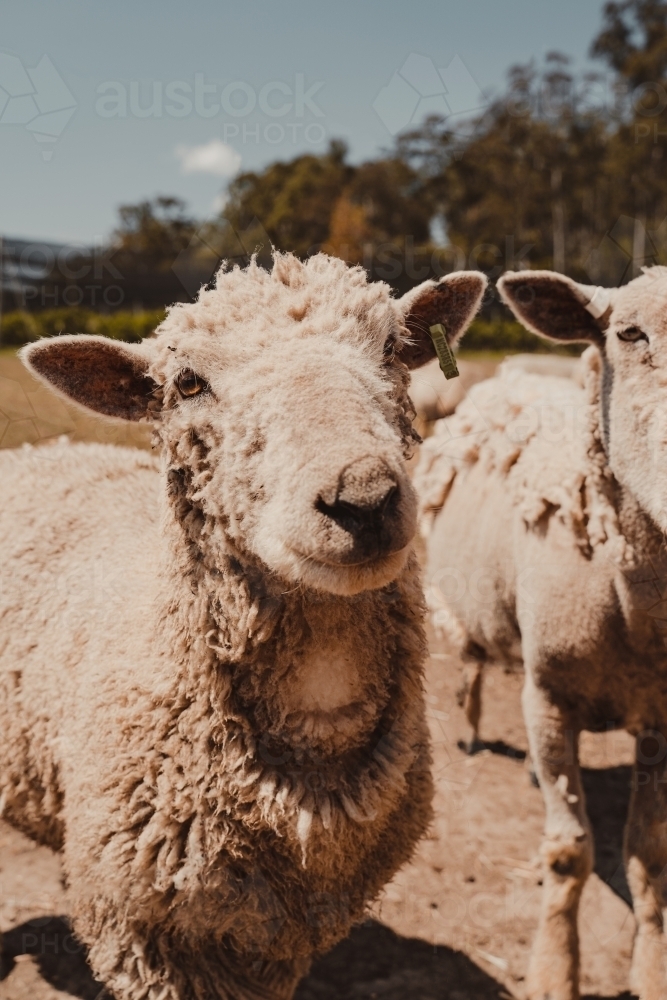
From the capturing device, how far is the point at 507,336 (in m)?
27.0

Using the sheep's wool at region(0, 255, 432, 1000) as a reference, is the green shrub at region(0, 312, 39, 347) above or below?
below

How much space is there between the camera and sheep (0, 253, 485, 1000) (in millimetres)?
1880

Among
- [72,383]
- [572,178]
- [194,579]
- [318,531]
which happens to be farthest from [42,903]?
[572,178]

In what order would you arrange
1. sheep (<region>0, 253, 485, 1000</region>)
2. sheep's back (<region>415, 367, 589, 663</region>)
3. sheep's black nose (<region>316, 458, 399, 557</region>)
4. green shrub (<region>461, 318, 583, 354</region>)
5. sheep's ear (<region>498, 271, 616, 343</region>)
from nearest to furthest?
sheep's black nose (<region>316, 458, 399, 557</region>) < sheep (<region>0, 253, 485, 1000</region>) < sheep's ear (<region>498, 271, 616, 343</region>) < sheep's back (<region>415, 367, 589, 663</region>) < green shrub (<region>461, 318, 583, 354</region>)

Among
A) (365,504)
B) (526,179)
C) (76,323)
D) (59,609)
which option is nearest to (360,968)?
(59,609)

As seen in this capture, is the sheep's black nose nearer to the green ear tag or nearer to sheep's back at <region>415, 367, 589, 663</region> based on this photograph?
the green ear tag

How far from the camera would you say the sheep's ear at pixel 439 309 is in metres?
2.26

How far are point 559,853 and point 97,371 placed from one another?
2.42 meters


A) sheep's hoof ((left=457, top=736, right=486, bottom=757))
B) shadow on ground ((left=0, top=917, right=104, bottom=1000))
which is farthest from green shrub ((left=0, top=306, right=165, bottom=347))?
shadow on ground ((left=0, top=917, right=104, bottom=1000))

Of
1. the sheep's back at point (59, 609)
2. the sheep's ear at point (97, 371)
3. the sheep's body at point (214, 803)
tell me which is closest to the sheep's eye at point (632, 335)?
the sheep's body at point (214, 803)

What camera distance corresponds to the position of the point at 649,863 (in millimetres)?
2914

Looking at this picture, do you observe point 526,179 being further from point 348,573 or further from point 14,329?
point 348,573

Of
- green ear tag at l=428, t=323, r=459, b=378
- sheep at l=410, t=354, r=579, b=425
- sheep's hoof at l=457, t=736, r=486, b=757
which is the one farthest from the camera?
sheep at l=410, t=354, r=579, b=425

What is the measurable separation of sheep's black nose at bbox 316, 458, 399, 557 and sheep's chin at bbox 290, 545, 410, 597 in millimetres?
50
